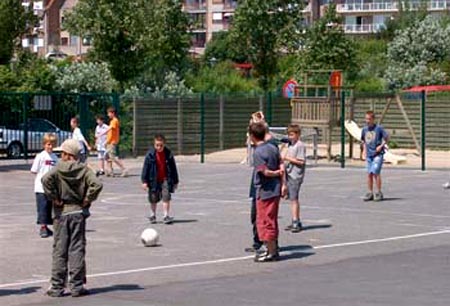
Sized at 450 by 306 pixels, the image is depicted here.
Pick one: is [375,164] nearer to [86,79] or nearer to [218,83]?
[86,79]

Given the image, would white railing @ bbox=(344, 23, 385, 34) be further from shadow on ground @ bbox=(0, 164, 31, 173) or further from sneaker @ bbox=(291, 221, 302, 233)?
sneaker @ bbox=(291, 221, 302, 233)

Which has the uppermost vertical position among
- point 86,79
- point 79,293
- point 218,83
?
point 86,79

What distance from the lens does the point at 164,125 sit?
4184 centimetres

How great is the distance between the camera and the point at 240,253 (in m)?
17.0

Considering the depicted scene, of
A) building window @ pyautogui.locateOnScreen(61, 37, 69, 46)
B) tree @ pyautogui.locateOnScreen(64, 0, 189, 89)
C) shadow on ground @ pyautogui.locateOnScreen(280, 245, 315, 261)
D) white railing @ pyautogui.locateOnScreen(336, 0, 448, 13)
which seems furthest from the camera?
building window @ pyautogui.locateOnScreen(61, 37, 69, 46)

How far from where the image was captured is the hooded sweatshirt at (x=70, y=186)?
13312 millimetres

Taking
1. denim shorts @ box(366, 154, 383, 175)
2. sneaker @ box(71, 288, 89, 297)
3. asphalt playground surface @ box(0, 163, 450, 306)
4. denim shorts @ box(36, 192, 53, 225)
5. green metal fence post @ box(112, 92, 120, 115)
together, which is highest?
green metal fence post @ box(112, 92, 120, 115)

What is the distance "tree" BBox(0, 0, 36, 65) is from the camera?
54.5m

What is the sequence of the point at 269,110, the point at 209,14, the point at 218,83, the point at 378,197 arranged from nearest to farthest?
the point at 378,197
the point at 269,110
the point at 218,83
the point at 209,14

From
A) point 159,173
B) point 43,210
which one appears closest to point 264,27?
point 159,173

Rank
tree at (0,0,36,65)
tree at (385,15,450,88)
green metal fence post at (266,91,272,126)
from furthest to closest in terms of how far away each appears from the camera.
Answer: tree at (385,15,450,88) < tree at (0,0,36,65) < green metal fence post at (266,91,272,126)

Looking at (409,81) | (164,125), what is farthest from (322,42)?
(164,125)

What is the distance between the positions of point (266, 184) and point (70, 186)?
3341 mm

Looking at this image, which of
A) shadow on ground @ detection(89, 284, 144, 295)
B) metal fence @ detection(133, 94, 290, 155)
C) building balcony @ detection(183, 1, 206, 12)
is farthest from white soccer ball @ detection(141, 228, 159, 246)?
building balcony @ detection(183, 1, 206, 12)
